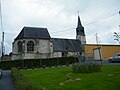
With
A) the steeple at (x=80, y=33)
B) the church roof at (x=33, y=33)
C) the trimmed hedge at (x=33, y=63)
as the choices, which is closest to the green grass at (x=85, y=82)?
the trimmed hedge at (x=33, y=63)

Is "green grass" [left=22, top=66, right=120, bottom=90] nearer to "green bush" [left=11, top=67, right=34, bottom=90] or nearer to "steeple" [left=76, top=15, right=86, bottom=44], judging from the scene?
"green bush" [left=11, top=67, right=34, bottom=90]

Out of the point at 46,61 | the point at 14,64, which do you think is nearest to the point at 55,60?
the point at 46,61

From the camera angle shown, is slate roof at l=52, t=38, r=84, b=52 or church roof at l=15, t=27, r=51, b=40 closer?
church roof at l=15, t=27, r=51, b=40

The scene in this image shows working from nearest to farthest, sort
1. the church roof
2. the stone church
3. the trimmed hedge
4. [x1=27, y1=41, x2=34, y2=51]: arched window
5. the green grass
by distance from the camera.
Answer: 1. the green grass
2. the trimmed hedge
3. the stone church
4. [x1=27, y1=41, x2=34, y2=51]: arched window
5. the church roof

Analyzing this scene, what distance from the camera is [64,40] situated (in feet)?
265

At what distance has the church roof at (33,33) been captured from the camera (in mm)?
68250

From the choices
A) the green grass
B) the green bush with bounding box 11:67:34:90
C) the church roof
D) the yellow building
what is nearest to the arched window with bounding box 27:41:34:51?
the church roof

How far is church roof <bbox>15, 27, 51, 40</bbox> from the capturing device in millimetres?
68250

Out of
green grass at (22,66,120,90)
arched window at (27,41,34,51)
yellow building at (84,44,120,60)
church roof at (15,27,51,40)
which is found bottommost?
green grass at (22,66,120,90)

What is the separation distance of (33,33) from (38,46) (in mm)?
4582

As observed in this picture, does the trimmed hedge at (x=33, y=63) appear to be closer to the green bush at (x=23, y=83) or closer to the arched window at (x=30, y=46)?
the arched window at (x=30, y=46)

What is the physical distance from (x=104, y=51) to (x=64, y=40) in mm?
27278

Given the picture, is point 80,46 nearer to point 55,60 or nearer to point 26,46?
point 26,46

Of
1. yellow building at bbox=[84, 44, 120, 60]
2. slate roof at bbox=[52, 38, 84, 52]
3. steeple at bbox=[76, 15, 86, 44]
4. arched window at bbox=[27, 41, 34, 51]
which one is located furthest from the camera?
steeple at bbox=[76, 15, 86, 44]
